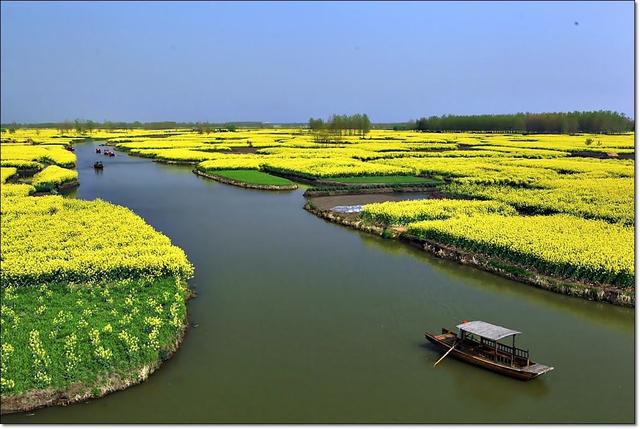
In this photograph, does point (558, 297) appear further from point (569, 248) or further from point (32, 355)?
point (32, 355)

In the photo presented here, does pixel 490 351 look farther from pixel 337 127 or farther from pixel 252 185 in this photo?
pixel 337 127

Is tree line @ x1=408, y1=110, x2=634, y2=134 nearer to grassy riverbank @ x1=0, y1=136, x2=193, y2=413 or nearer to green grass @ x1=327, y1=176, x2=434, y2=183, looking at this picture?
green grass @ x1=327, y1=176, x2=434, y2=183

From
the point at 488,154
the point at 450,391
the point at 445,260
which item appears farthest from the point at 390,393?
the point at 488,154

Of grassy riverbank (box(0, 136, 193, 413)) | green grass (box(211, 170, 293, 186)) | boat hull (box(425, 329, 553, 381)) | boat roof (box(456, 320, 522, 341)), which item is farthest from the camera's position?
green grass (box(211, 170, 293, 186))

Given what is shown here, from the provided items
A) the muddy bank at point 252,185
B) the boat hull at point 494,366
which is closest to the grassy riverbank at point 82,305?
the boat hull at point 494,366

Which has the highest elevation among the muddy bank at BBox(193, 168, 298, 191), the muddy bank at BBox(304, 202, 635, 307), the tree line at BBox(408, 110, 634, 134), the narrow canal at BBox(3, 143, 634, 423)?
the tree line at BBox(408, 110, 634, 134)

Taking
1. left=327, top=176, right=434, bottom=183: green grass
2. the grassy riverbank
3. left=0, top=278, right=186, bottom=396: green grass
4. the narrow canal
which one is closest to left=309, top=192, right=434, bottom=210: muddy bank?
left=327, top=176, right=434, bottom=183: green grass

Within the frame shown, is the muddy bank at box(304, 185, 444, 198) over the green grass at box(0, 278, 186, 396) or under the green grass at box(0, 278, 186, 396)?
over
